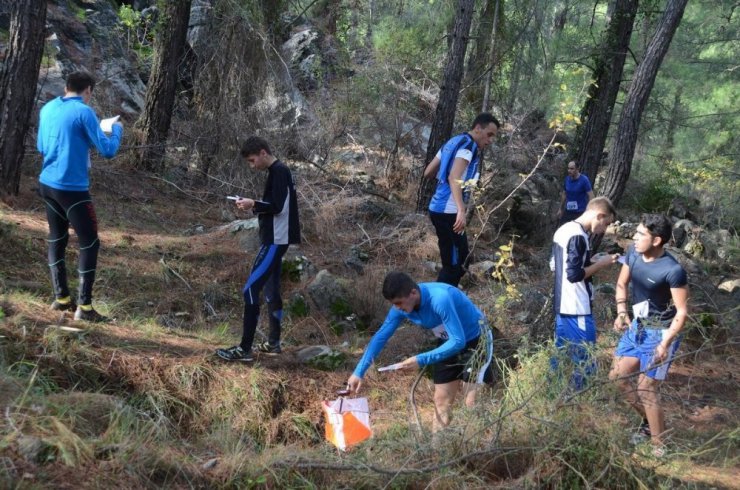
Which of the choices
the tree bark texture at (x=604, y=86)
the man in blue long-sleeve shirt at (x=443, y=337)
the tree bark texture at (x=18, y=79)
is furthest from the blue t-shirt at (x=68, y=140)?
the tree bark texture at (x=604, y=86)

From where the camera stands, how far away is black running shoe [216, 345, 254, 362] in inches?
202

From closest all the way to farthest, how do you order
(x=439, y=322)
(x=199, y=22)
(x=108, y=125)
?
(x=439, y=322) → (x=108, y=125) → (x=199, y=22)

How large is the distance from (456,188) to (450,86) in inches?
210

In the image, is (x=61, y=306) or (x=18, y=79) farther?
(x=18, y=79)

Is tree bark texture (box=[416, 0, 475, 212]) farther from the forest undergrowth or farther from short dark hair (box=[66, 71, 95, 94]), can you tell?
short dark hair (box=[66, 71, 95, 94])

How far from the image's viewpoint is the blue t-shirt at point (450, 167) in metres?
5.61

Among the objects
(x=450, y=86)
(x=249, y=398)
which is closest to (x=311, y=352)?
(x=249, y=398)

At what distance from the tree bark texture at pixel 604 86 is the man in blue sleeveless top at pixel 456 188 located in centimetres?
536

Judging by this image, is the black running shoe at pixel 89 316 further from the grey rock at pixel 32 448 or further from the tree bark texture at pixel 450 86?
the tree bark texture at pixel 450 86

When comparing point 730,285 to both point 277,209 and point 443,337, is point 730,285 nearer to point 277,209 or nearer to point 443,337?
point 443,337

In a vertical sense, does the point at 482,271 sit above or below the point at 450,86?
below

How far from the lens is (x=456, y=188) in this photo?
5.55 m

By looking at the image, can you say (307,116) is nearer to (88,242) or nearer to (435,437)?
(88,242)

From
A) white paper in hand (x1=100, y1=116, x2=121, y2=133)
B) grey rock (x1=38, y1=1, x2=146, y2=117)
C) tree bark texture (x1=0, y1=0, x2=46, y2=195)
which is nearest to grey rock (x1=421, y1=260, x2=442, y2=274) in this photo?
white paper in hand (x1=100, y1=116, x2=121, y2=133)
